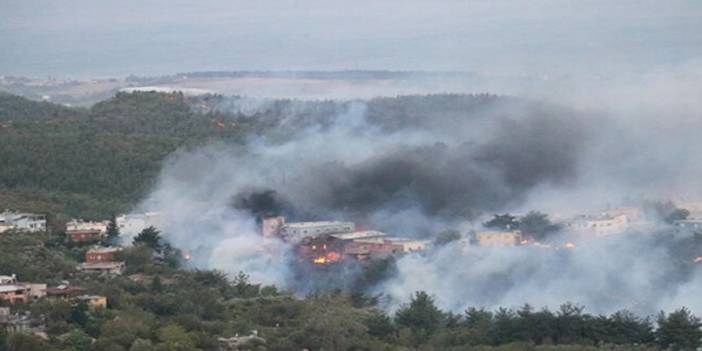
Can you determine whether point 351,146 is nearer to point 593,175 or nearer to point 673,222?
point 593,175

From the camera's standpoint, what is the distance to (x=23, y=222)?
3841cm

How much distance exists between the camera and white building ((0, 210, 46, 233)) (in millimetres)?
37844

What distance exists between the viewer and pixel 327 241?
38.2 meters

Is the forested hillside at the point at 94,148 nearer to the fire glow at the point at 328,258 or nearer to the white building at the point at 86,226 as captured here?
the white building at the point at 86,226

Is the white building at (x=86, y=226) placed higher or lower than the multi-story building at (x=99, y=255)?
higher

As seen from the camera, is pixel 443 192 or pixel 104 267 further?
pixel 443 192

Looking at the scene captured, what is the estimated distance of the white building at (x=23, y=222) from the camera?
37.8 m

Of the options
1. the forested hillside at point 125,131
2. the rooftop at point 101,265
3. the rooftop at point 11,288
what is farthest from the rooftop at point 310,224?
the rooftop at point 11,288

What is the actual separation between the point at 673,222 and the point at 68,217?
35.8 ft

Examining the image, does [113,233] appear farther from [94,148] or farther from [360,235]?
[94,148]

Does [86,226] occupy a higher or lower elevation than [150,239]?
higher

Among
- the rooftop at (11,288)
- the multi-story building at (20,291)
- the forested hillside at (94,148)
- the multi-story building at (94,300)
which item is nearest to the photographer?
the multi-story building at (94,300)

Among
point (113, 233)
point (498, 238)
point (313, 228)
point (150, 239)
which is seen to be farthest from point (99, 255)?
point (498, 238)

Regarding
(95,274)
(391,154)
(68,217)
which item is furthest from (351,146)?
(95,274)
